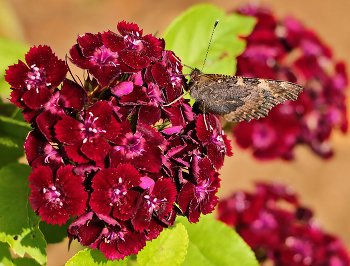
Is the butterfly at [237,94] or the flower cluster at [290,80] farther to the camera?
the flower cluster at [290,80]

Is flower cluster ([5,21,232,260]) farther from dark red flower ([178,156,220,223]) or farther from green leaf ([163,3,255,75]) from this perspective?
green leaf ([163,3,255,75])

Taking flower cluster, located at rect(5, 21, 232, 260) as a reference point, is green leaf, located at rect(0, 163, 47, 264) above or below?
below

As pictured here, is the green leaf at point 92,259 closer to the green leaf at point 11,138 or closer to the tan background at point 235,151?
the green leaf at point 11,138

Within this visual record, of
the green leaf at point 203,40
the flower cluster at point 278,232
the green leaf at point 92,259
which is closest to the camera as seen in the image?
the green leaf at point 92,259

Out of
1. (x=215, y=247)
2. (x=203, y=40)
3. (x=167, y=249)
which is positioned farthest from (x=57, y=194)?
(x=203, y=40)

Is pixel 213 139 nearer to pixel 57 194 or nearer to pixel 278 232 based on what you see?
pixel 57 194

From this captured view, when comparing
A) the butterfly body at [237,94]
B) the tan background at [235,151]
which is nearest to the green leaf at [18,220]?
the butterfly body at [237,94]

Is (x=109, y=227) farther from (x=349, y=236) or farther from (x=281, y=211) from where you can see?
(x=349, y=236)

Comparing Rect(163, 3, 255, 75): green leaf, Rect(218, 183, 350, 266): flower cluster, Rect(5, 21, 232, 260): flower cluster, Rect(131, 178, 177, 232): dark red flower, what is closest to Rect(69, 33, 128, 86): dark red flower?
Rect(5, 21, 232, 260): flower cluster
